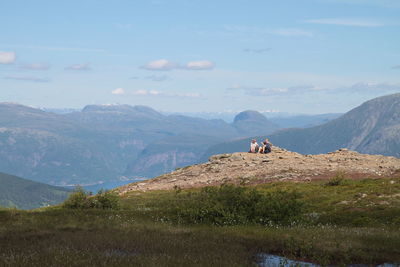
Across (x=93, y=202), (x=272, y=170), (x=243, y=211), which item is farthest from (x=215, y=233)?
(x=272, y=170)

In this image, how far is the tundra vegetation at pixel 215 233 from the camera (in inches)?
534

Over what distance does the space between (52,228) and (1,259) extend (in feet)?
23.5

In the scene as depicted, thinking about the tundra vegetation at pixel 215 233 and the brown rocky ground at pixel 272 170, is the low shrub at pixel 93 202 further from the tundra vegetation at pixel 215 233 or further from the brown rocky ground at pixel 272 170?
the brown rocky ground at pixel 272 170

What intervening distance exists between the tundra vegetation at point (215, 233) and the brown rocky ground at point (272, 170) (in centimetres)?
1352

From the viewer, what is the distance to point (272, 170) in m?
47.5

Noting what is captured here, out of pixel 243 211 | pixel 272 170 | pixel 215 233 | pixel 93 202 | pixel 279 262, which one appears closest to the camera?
pixel 279 262

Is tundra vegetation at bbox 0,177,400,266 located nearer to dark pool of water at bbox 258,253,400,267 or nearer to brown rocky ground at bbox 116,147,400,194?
dark pool of water at bbox 258,253,400,267

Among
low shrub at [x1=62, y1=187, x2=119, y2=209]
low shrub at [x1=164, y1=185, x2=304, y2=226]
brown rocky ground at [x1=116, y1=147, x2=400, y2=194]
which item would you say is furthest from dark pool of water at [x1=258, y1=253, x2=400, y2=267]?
brown rocky ground at [x1=116, y1=147, x2=400, y2=194]

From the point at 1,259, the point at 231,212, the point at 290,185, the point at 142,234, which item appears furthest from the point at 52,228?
the point at 290,185

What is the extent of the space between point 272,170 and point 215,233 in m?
30.0

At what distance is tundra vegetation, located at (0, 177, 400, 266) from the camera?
534 inches

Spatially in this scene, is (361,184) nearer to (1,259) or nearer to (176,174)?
(176,174)

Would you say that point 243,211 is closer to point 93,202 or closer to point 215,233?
point 215,233

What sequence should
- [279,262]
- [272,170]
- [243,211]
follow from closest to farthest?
[279,262], [243,211], [272,170]
